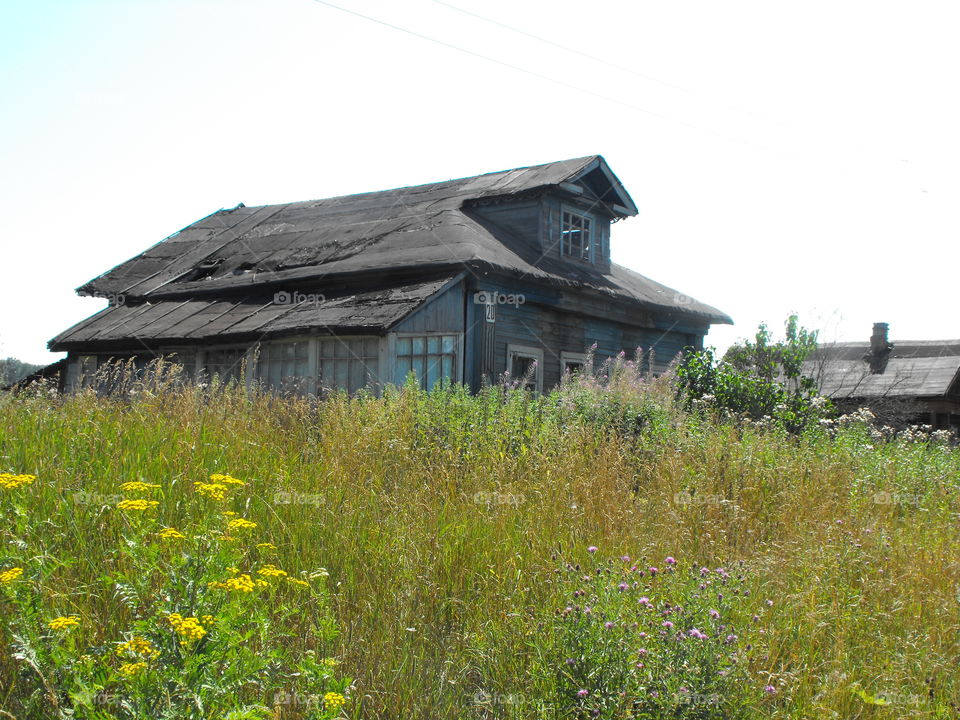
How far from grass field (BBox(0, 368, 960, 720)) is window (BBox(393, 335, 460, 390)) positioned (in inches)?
192

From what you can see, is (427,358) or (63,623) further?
(427,358)

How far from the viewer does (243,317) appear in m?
13.3

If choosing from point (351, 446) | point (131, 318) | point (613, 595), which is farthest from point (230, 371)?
point (613, 595)

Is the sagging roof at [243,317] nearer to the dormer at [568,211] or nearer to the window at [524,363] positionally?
the window at [524,363]

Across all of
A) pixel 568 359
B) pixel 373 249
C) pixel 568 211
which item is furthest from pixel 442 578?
pixel 568 211

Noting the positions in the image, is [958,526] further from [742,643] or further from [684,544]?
[742,643]

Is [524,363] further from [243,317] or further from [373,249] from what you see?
[243,317]

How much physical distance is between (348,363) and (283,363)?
140 centimetres

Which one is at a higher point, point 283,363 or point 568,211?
point 568,211

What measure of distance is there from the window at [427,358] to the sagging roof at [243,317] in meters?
0.68

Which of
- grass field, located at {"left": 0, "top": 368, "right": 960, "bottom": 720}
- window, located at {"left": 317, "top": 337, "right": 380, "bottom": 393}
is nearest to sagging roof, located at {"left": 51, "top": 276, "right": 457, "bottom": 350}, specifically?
window, located at {"left": 317, "top": 337, "right": 380, "bottom": 393}

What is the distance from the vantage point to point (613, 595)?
3576 mm

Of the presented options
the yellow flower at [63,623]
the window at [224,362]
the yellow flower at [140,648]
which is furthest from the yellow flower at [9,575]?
the window at [224,362]

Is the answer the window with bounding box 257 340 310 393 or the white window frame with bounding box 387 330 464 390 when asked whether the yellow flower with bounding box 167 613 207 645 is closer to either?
the white window frame with bounding box 387 330 464 390
